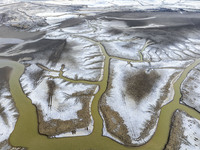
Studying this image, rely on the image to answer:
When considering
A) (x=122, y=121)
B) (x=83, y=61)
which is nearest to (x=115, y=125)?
(x=122, y=121)

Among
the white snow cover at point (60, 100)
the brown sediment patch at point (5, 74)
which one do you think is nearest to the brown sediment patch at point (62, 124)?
the white snow cover at point (60, 100)

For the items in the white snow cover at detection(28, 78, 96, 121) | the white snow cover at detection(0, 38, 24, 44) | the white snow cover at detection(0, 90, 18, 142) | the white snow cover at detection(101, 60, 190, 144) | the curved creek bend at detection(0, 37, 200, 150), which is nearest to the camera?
the curved creek bend at detection(0, 37, 200, 150)

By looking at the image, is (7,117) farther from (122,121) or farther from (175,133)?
(175,133)

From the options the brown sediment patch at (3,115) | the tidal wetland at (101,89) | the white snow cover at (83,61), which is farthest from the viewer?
the white snow cover at (83,61)

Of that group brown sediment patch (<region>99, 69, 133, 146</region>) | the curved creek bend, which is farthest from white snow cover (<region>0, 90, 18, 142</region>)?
brown sediment patch (<region>99, 69, 133, 146</region>)

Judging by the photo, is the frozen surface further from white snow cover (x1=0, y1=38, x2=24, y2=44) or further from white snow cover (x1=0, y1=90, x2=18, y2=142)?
white snow cover (x1=0, y1=38, x2=24, y2=44)

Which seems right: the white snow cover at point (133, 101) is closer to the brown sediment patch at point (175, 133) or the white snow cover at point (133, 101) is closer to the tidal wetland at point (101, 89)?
the tidal wetland at point (101, 89)

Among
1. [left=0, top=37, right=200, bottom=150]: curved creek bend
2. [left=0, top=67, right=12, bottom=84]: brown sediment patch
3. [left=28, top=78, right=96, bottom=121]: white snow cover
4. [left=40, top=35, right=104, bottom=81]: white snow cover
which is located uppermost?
[left=40, top=35, right=104, bottom=81]: white snow cover

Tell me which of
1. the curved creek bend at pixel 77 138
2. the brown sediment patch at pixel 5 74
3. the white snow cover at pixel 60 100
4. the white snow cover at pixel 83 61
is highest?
the white snow cover at pixel 83 61
